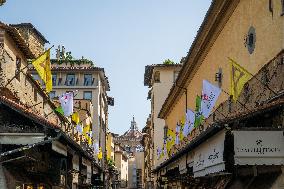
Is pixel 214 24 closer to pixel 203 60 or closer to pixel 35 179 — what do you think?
pixel 203 60

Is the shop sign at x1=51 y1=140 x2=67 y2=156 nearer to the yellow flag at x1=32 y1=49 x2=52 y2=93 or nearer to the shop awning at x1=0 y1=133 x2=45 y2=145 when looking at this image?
the shop awning at x1=0 y1=133 x2=45 y2=145

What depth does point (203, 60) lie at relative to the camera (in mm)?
22516

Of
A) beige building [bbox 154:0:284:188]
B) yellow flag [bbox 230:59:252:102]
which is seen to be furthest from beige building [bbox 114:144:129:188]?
yellow flag [bbox 230:59:252:102]

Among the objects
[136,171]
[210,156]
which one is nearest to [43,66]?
[210,156]

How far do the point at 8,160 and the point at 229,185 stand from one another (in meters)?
5.68

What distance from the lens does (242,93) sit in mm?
13750

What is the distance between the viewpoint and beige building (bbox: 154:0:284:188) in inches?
329

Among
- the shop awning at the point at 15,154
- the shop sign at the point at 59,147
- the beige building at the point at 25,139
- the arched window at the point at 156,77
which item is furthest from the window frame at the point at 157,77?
the shop awning at the point at 15,154

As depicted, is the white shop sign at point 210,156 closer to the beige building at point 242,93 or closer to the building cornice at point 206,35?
the beige building at point 242,93

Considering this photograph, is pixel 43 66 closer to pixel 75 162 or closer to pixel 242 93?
pixel 75 162

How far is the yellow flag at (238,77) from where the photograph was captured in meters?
10.3

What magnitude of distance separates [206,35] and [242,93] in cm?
668

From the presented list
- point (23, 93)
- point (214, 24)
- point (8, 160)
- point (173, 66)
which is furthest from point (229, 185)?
point (173, 66)

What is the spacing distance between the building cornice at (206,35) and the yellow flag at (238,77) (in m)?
5.15
